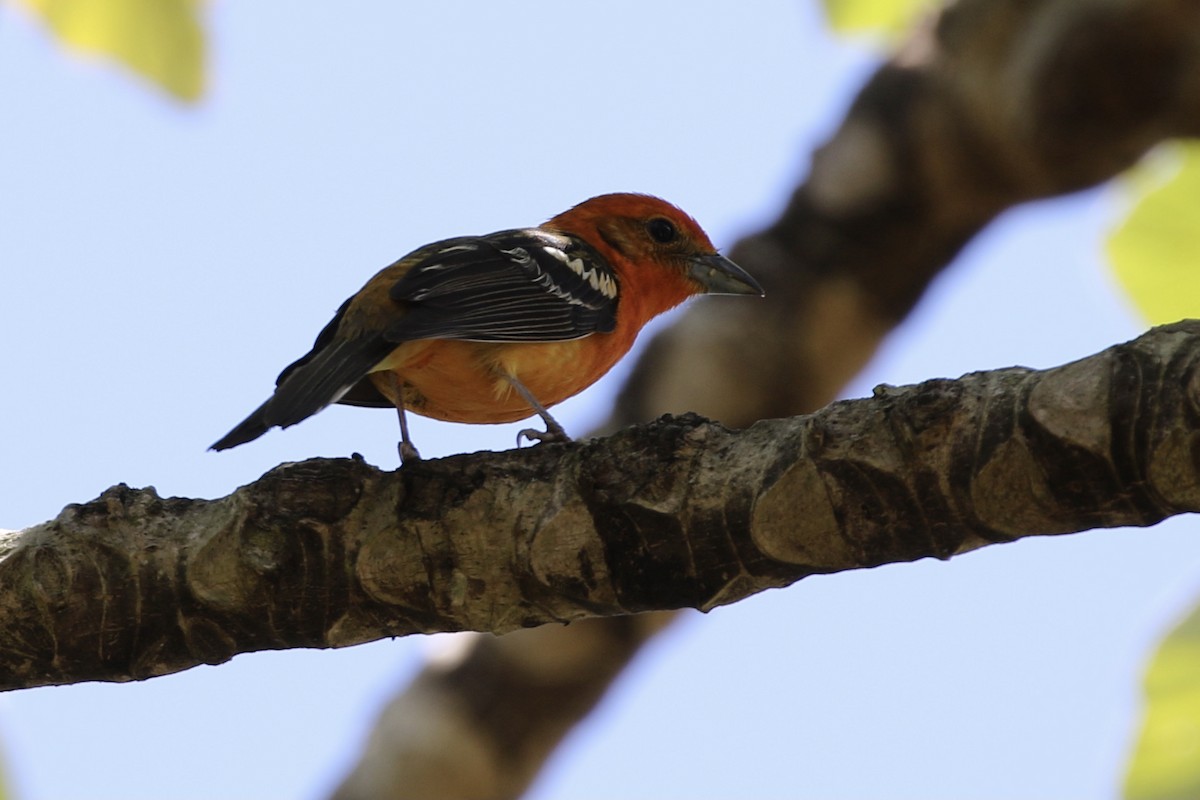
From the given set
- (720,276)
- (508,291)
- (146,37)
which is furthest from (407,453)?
(720,276)

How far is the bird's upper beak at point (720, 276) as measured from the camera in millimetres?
6566

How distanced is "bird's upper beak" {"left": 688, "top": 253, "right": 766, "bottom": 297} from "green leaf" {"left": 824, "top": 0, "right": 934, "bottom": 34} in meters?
1.38

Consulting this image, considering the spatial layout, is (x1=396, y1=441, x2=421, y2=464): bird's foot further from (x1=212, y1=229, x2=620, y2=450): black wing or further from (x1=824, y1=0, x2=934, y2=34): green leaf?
(x1=824, y1=0, x2=934, y2=34): green leaf

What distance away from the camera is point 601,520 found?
3.30 metres

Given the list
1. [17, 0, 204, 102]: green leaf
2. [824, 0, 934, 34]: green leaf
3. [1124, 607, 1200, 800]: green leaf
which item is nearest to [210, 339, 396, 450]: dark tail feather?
[17, 0, 204, 102]: green leaf

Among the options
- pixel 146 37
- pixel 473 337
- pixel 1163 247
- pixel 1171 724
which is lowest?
pixel 1171 724

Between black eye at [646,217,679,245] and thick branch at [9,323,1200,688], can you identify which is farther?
black eye at [646,217,679,245]

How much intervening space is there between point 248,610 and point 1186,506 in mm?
2185

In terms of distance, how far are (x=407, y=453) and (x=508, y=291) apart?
55.4 inches

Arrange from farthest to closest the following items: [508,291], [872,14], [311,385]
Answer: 1. [872,14]
2. [508,291]
3. [311,385]

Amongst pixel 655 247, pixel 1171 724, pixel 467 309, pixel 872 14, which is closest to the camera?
pixel 1171 724

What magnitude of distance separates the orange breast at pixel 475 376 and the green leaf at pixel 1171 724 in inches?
94.8

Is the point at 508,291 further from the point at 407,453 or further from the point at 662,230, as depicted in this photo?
the point at 662,230

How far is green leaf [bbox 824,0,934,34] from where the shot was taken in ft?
23.3
